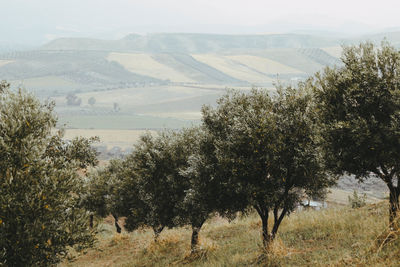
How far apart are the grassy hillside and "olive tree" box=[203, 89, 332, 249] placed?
262 cm

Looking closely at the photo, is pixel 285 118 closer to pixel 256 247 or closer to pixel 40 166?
pixel 256 247

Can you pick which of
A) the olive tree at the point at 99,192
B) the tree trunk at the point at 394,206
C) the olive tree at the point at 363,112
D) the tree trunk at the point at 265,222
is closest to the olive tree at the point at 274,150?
the tree trunk at the point at 265,222

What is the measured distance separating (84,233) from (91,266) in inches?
648

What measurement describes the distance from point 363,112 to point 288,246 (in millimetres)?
10122

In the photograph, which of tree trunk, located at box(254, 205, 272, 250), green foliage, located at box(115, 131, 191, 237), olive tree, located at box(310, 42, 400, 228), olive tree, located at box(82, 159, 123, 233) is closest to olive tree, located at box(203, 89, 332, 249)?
tree trunk, located at box(254, 205, 272, 250)

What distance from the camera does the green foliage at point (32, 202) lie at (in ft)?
52.3

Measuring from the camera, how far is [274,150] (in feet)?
62.9

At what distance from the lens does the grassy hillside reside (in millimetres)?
17984

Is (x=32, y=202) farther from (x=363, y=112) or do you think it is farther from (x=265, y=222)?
(x=363, y=112)

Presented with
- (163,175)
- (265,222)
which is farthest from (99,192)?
(265,222)

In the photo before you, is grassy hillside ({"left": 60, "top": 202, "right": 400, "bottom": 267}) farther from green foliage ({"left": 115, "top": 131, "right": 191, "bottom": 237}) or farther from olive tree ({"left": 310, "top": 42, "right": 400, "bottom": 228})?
green foliage ({"left": 115, "top": 131, "right": 191, "bottom": 237})

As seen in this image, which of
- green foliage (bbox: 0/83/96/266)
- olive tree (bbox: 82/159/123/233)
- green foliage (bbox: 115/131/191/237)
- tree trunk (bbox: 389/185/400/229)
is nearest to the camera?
green foliage (bbox: 0/83/96/266)

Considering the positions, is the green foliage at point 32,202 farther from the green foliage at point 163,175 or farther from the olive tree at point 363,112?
the olive tree at point 363,112

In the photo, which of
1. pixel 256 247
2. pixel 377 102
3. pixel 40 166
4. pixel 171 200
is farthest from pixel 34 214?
pixel 377 102
